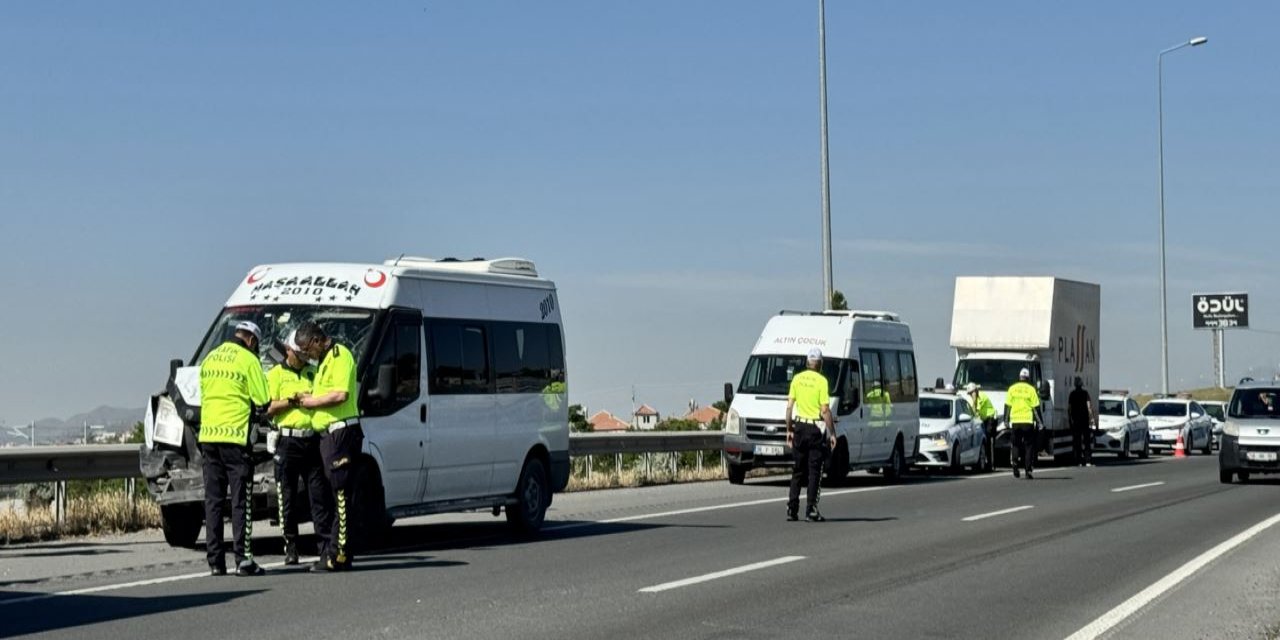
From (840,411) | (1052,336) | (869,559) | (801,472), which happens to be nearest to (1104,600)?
(869,559)

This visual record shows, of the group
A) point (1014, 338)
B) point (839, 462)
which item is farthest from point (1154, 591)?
point (1014, 338)

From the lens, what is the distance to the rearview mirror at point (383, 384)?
15.1 metres

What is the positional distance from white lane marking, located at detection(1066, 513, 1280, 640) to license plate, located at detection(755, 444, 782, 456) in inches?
373

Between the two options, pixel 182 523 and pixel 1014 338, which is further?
pixel 1014 338

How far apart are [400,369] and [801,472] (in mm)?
5582

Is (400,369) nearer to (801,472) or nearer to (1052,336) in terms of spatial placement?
(801,472)

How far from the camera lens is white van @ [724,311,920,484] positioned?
28.5m

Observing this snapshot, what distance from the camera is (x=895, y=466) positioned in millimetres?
31312

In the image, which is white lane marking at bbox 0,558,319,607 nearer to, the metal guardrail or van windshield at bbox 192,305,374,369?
van windshield at bbox 192,305,374,369

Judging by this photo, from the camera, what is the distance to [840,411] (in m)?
28.5

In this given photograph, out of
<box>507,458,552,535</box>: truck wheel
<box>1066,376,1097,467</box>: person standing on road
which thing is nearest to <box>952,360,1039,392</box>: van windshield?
<box>1066,376,1097,467</box>: person standing on road

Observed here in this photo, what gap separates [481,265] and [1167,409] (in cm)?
3884

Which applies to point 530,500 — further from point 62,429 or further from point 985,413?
point 985,413

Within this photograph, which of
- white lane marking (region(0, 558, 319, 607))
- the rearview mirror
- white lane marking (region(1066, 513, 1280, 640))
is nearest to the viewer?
white lane marking (region(1066, 513, 1280, 640))
